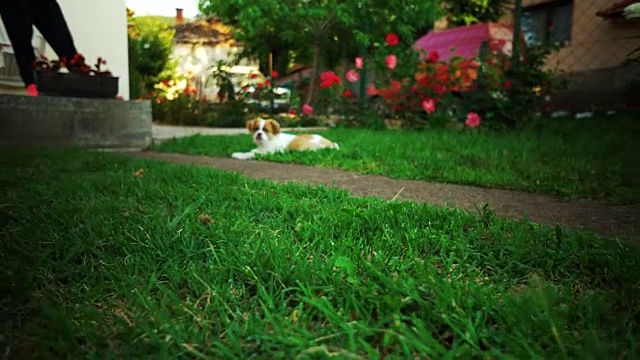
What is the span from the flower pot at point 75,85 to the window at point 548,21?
881cm

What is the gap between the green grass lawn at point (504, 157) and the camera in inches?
105

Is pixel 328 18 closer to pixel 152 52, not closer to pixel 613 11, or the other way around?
pixel 613 11

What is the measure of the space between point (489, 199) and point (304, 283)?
4.69 feet

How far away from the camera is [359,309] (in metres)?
1.09

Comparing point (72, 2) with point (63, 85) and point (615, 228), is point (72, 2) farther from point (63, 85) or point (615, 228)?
point (615, 228)

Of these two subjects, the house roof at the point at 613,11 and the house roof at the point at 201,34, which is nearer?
the house roof at the point at 613,11

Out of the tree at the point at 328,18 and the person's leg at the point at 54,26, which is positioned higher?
the tree at the point at 328,18

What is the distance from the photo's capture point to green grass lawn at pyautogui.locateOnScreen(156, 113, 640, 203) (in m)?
2.66

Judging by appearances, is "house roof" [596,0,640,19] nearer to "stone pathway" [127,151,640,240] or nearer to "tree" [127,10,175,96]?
"stone pathway" [127,151,640,240]

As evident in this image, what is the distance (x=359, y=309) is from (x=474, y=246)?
0.58 m

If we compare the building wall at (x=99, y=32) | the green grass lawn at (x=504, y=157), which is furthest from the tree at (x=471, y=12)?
the building wall at (x=99, y=32)

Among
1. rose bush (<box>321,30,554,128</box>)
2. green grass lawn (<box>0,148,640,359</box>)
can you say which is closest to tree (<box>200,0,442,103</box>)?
rose bush (<box>321,30,554,128</box>)

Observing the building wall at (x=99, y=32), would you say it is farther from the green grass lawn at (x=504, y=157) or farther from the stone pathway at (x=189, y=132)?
the green grass lawn at (x=504, y=157)

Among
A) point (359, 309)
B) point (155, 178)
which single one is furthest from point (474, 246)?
point (155, 178)
